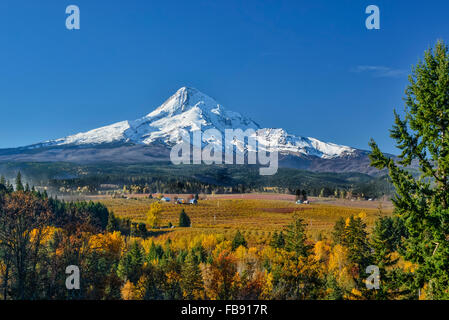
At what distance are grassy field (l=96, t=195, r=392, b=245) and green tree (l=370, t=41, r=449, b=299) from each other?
112056mm

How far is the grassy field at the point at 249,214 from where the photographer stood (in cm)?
14000

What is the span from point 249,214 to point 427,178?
165m

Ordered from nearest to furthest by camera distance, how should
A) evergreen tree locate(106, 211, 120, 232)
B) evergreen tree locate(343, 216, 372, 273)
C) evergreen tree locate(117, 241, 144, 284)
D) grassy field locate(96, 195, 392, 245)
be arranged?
evergreen tree locate(343, 216, 372, 273), evergreen tree locate(117, 241, 144, 284), evergreen tree locate(106, 211, 120, 232), grassy field locate(96, 195, 392, 245)

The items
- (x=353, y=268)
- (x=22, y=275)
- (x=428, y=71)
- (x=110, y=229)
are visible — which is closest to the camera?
(x=428, y=71)

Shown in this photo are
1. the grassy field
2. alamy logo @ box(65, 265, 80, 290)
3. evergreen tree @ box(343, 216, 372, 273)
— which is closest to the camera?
alamy logo @ box(65, 265, 80, 290)

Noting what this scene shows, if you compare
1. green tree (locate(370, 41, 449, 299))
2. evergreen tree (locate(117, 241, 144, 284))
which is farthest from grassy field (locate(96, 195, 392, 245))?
green tree (locate(370, 41, 449, 299))

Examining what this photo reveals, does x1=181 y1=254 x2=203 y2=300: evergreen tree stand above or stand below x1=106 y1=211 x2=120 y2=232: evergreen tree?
above

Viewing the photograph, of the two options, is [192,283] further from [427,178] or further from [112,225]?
[112,225]

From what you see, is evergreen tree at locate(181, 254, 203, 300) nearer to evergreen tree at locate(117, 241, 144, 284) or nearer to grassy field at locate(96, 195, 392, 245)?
evergreen tree at locate(117, 241, 144, 284)

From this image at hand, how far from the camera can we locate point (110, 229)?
120 metres

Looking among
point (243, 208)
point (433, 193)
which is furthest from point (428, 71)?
point (243, 208)

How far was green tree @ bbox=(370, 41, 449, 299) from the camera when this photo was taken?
50.4 ft
